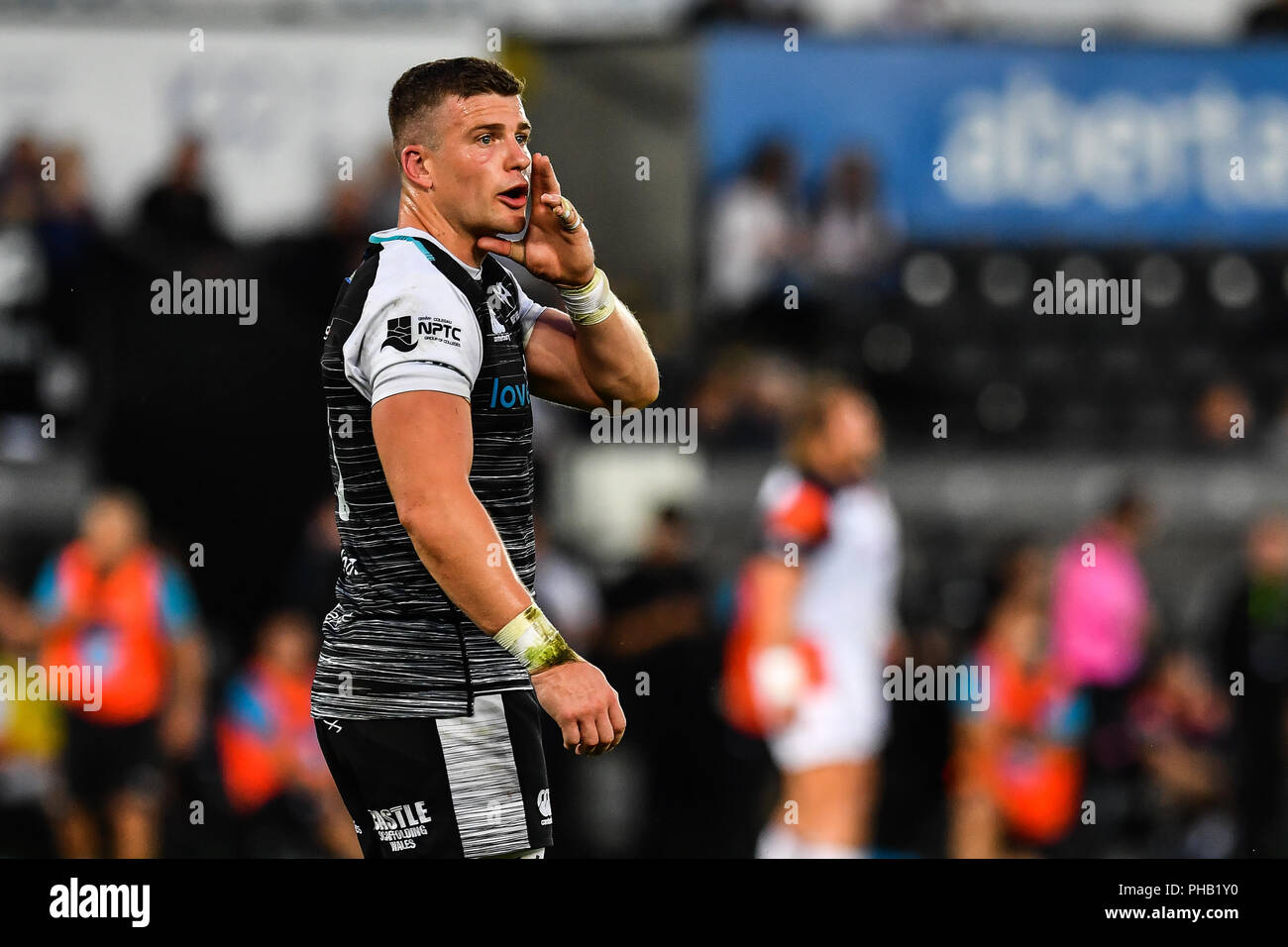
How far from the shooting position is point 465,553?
3.09 metres

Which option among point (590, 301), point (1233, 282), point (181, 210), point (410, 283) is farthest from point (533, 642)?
point (1233, 282)

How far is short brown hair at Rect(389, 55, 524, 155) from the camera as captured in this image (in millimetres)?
3420

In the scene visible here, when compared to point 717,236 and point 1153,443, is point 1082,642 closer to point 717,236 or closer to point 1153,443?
point 1153,443

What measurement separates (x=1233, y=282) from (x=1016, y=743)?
16.3 ft

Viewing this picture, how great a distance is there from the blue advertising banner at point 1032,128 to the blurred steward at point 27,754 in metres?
5.37

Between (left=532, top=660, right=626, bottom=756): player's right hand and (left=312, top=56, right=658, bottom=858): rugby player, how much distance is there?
0.09 meters

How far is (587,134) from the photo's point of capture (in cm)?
1140

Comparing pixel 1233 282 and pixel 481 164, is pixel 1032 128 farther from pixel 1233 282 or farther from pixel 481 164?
pixel 481 164

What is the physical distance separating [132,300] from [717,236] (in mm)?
3629

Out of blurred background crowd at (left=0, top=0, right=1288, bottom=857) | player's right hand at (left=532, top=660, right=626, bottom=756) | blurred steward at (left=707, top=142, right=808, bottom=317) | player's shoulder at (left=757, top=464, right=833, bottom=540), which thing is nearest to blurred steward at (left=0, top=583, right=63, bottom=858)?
blurred background crowd at (left=0, top=0, right=1288, bottom=857)

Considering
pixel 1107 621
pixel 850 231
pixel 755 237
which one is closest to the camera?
pixel 1107 621

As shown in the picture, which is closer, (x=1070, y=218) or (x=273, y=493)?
(x=273, y=493)
